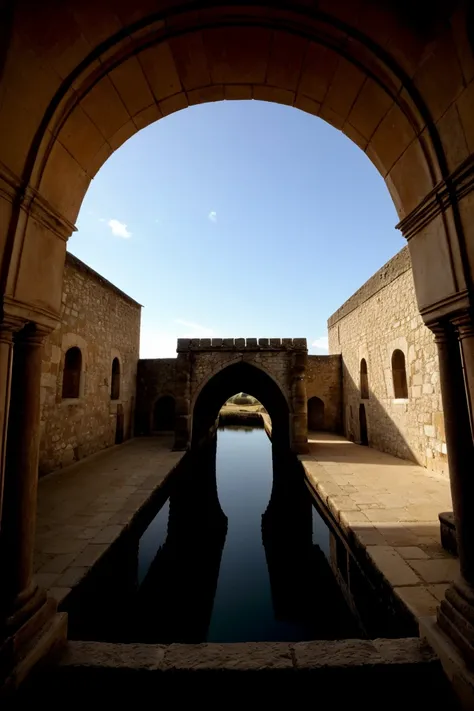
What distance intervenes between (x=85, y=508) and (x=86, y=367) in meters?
5.11

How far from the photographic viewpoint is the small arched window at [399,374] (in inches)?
371

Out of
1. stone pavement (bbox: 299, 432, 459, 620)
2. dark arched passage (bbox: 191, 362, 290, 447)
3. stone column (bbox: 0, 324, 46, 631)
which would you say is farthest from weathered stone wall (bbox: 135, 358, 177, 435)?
stone column (bbox: 0, 324, 46, 631)

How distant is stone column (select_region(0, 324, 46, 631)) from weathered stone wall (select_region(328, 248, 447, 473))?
740 cm

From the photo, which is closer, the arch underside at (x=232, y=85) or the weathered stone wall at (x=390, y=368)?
the arch underside at (x=232, y=85)

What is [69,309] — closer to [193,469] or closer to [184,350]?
[184,350]

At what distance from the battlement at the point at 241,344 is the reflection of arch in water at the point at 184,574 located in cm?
479

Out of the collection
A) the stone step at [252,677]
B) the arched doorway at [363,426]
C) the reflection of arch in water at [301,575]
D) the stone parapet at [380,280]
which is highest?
the stone parapet at [380,280]

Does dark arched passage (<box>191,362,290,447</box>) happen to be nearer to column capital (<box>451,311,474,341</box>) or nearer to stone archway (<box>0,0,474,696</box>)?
stone archway (<box>0,0,474,696</box>)

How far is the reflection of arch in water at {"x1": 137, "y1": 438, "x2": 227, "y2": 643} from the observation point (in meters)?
3.32

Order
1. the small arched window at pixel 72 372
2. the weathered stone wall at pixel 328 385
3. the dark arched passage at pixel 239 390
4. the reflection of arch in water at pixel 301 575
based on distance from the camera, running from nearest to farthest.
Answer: the reflection of arch in water at pixel 301 575, the small arched window at pixel 72 372, the dark arched passage at pixel 239 390, the weathered stone wall at pixel 328 385

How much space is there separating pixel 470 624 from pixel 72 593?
3024 millimetres

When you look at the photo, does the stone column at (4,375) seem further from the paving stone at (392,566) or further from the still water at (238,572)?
the paving stone at (392,566)

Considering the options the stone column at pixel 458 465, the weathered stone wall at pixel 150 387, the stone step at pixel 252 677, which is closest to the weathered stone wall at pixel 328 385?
the weathered stone wall at pixel 150 387

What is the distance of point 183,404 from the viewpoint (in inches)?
431
